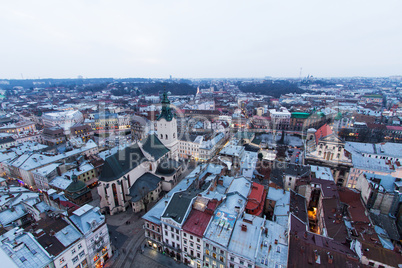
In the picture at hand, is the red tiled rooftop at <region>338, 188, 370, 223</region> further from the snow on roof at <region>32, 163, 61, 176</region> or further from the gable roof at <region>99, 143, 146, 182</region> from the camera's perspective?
the snow on roof at <region>32, 163, 61, 176</region>

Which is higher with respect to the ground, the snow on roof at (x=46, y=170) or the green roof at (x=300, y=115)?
the green roof at (x=300, y=115)

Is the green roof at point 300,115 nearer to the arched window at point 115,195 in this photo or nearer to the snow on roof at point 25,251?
the arched window at point 115,195

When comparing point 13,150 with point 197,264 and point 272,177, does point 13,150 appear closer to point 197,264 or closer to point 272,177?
point 197,264

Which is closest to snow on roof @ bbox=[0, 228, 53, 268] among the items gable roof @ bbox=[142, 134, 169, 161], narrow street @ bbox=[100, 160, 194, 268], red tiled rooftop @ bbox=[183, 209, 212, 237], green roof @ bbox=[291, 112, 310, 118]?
narrow street @ bbox=[100, 160, 194, 268]

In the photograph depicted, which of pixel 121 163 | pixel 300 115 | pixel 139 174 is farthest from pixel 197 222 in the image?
pixel 300 115

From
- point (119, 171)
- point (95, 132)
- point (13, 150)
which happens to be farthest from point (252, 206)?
point (95, 132)

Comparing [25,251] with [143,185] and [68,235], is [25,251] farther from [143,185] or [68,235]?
[143,185]

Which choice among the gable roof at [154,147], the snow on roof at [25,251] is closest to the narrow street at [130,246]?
the snow on roof at [25,251]
